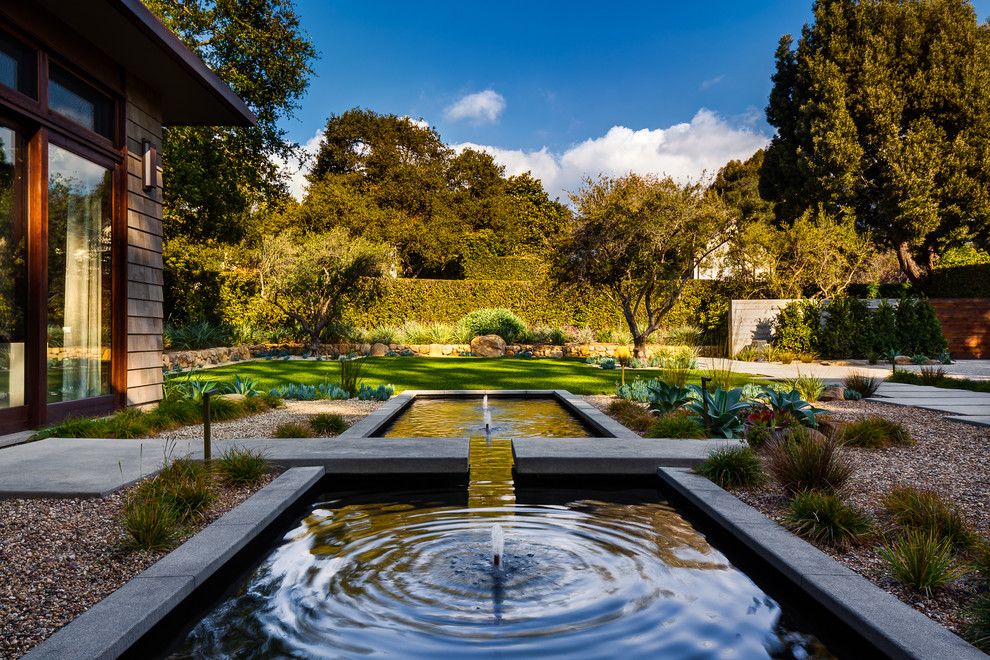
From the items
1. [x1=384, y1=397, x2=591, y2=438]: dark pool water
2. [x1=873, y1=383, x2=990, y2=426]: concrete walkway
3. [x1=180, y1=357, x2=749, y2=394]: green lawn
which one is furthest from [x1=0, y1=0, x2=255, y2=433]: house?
[x1=873, y1=383, x2=990, y2=426]: concrete walkway

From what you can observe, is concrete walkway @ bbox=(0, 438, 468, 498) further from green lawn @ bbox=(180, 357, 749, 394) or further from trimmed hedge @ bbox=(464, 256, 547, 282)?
trimmed hedge @ bbox=(464, 256, 547, 282)

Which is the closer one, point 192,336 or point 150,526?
point 150,526

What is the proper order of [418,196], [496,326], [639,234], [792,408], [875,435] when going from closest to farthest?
[875,435] → [792,408] → [639,234] → [496,326] → [418,196]

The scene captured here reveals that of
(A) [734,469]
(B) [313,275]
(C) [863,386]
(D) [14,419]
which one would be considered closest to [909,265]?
(C) [863,386]

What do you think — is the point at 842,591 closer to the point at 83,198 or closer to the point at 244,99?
the point at 83,198

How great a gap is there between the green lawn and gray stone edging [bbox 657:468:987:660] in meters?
→ 6.03

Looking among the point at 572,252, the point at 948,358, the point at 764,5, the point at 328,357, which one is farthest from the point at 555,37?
the point at 948,358

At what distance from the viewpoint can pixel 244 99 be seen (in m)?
13.8

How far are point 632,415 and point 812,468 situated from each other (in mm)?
2967

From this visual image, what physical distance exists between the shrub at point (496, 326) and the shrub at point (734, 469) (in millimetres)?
14415

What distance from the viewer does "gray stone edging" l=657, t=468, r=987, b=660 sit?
2.03 meters

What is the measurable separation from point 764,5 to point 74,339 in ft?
46.5

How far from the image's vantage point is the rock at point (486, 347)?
58.0 feet

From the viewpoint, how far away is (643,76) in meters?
20.4
